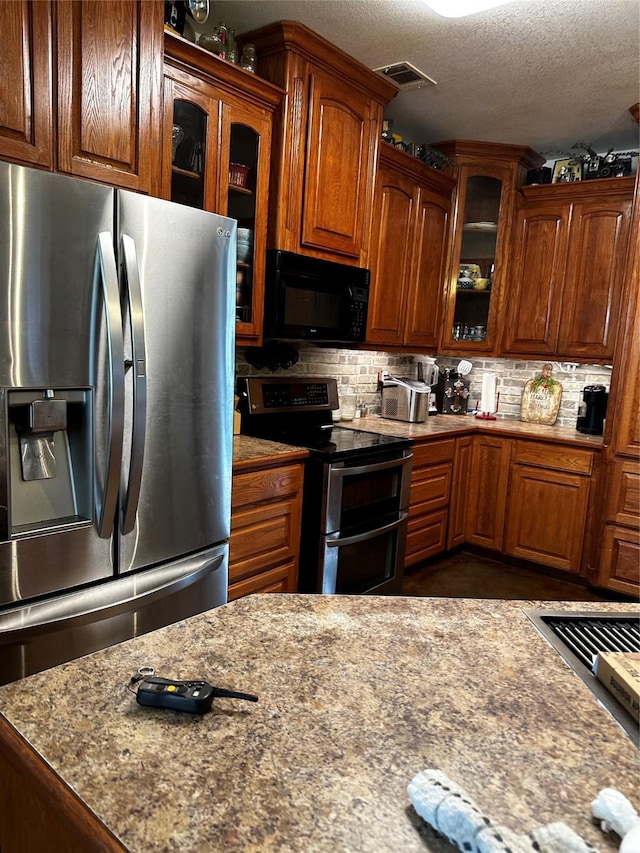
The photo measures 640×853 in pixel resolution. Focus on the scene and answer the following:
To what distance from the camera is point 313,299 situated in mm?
2922

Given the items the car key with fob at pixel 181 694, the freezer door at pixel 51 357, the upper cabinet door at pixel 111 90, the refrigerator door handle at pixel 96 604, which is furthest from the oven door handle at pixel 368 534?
the car key with fob at pixel 181 694

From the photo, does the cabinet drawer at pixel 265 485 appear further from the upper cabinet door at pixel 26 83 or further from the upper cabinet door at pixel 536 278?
the upper cabinet door at pixel 536 278

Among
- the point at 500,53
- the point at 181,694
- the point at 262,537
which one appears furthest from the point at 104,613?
the point at 500,53

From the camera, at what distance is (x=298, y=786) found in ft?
2.16

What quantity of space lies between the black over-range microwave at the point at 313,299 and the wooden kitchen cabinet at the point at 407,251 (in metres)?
0.31

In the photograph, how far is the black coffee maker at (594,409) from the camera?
3781 mm

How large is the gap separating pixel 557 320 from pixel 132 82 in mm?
3020

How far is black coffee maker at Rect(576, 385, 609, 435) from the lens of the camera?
3781 mm

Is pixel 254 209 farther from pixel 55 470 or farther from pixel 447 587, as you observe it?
pixel 447 587

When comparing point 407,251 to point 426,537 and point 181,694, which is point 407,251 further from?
point 181,694

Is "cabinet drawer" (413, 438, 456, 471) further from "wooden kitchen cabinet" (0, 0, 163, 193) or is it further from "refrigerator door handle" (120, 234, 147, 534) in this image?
"wooden kitchen cabinet" (0, 0, 163, 193)

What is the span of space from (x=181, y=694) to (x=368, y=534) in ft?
6.95

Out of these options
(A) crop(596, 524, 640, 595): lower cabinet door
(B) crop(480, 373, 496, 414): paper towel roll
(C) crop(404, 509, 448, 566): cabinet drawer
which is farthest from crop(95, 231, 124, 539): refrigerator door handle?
(B) crop(480, 373, 496, 414): paper towel roll

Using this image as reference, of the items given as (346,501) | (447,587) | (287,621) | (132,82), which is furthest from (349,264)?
(287,621)
